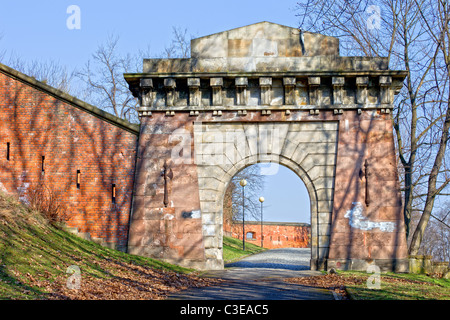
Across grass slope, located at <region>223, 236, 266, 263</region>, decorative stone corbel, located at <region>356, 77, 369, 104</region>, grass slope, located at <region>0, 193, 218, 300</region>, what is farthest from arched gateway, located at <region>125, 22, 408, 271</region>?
grass slope, located at <region>223, 236, 266, 263</region>

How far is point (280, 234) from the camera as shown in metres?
51.3

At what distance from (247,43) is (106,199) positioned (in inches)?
251

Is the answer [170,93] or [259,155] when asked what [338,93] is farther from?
[170,93]

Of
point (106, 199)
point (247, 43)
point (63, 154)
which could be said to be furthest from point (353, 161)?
point (63, 154)

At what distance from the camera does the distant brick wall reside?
5119 centimetres

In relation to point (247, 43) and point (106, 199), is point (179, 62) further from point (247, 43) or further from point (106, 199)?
point (106, 199)

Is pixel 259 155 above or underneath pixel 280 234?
above

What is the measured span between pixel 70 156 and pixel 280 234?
1403 inches

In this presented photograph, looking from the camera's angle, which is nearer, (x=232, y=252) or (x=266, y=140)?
(x=266, y=140)

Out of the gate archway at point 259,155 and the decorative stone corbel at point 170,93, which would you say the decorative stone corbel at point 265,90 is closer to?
the gate archway at point 259,155

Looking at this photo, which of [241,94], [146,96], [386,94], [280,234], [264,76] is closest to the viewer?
[264,76]

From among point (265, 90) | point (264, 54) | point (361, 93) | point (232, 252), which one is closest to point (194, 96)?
point (265, 90)

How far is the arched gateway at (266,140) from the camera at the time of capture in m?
16.8

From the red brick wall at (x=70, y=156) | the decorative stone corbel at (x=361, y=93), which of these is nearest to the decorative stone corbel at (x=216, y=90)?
the red brick wall at (x=70, y=156)
